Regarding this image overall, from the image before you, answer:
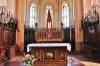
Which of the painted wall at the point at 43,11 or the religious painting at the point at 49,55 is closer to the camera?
the religious painting at the point at 49,55

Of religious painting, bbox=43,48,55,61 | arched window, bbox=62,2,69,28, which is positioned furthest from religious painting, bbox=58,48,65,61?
arched window, bbox=62,2,69,28

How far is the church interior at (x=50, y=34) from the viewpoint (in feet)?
29.1

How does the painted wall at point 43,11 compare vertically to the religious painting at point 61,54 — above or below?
above

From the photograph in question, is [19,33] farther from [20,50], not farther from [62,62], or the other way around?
[62,62]

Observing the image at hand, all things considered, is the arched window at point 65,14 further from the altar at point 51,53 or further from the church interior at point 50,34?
the altar at point 51,53

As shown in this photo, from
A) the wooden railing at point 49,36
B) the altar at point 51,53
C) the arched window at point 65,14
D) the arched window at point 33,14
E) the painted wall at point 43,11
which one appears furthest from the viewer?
the painted wall at point 43,11

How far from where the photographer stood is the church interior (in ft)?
29.1

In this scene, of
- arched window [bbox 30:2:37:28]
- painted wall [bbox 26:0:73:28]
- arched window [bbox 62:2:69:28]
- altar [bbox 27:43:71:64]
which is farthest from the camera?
painted wall [bbox 26:0:73:28]

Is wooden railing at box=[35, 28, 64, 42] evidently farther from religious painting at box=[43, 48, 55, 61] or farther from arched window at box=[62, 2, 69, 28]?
arched window at box=[62, 2, 69, 28]

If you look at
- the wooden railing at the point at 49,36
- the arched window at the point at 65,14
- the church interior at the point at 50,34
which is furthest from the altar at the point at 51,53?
the arched window at the point at 65,14

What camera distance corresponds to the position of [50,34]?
45.3 ft

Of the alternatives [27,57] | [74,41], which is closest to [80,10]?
[74,41]

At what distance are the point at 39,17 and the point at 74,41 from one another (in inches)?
280

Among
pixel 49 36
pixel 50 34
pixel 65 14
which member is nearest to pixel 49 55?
pixel 49 36
